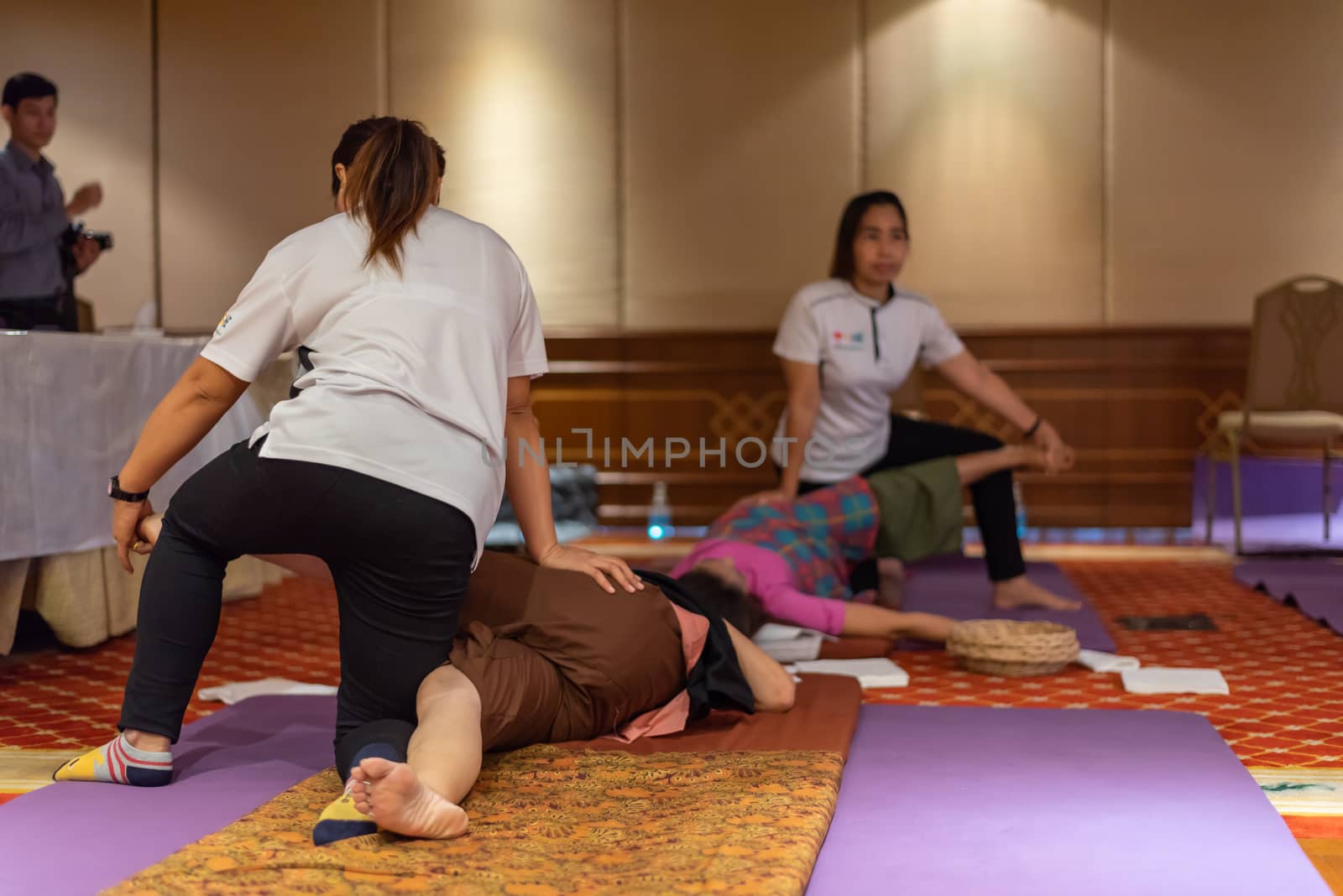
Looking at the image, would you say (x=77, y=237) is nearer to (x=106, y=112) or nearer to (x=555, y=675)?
(x=555, y=675)

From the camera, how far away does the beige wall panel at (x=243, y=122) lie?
6.54 m

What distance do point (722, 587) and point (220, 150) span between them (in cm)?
479

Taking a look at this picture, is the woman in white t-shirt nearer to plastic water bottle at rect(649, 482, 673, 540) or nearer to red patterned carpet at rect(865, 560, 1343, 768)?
red patterned carpet at rect(865, 560, 1343, 768)

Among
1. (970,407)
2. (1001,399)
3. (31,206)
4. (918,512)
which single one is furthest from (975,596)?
(31,206)

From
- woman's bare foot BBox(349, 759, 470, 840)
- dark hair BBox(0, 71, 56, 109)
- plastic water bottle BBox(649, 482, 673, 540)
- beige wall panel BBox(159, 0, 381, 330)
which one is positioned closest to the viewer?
woman's bare foot BBox(349, 759, 470, 840)

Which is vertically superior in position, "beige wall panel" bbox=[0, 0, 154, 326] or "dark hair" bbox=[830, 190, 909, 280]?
"beige wall panel" bbox=[0, 0, 154, 326]

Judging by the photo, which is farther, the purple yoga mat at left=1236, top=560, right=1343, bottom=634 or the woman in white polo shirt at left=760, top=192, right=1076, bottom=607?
the woman in white polo shirt at left=760, top=192, right=1076, bottom=607

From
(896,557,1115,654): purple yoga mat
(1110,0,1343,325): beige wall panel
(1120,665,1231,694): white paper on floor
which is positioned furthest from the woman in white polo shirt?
(1110,0,1343,325): beige wall panel

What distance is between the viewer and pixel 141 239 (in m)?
6.73

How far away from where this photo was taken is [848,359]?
3.81 m

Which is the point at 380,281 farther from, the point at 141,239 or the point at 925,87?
the point at 141,239

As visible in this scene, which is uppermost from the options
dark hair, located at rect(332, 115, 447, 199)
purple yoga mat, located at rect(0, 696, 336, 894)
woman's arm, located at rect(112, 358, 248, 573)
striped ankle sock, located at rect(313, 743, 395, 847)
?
dark hair, located at rect(332, 115, 447, 199)

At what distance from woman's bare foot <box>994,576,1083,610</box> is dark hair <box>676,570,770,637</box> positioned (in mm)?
1023

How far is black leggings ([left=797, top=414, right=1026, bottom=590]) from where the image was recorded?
368cm
